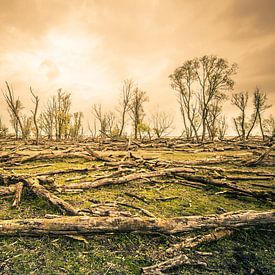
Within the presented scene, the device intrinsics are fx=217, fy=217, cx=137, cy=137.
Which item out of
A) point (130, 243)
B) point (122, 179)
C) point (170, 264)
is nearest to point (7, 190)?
point (122, 179)

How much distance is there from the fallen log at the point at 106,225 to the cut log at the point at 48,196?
0.51 metres

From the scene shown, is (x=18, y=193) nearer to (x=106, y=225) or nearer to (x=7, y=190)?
(x=7, y=190)

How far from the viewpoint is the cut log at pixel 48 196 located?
3.94 metres

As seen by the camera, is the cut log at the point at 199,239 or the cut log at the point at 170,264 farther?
the cut log at the point at 199,239

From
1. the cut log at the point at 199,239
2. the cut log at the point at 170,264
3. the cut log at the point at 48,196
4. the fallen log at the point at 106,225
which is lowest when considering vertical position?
the cut log at the point at 170,264

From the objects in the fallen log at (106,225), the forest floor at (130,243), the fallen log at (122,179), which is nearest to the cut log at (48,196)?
the forest floor at (130,243)

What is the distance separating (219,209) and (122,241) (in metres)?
2.51

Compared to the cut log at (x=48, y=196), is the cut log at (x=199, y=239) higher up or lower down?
Answer: lower down

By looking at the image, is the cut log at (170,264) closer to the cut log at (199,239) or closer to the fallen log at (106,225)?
the cut log at (199,239)

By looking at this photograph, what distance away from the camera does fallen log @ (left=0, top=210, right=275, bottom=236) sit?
10.7ft

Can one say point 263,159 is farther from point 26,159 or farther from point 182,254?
point 26,159

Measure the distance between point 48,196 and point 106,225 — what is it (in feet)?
6.15

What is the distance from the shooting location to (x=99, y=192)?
5848 millimetres

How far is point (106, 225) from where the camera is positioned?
11.0ft
